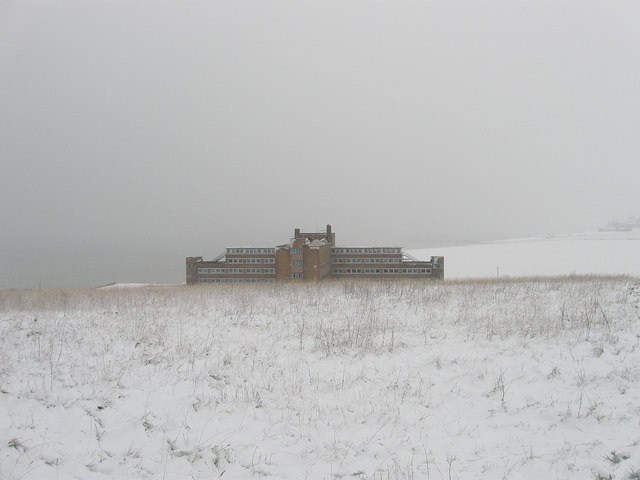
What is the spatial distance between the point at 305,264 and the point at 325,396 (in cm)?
4676

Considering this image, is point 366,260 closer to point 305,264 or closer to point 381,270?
point 381,270

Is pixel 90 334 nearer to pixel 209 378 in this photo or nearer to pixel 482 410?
pixel 209 378

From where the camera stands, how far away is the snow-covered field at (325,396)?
526 cm

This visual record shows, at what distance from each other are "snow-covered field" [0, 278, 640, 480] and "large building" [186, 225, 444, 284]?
137ft

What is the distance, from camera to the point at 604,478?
476 cm

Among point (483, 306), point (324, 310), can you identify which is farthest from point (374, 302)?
point (483, 306)

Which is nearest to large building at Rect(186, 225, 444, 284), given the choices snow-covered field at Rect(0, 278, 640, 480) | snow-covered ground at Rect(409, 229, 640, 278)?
snow-covered ground at Rect(409, 229, 640, 278)

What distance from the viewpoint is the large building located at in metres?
54.2

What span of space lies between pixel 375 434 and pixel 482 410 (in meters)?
2.01

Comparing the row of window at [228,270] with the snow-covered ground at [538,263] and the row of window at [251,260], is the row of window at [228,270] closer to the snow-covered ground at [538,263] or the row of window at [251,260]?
the row of window at [251,260]

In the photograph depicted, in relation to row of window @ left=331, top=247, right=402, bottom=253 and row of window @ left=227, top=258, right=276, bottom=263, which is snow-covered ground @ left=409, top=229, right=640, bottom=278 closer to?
row of window @ left=331, top=247, right=402, bottom=253

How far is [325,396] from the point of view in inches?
283

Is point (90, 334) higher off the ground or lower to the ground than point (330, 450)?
higher

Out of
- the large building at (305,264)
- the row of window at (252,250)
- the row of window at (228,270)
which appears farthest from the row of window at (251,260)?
the row of window at (228,270)
